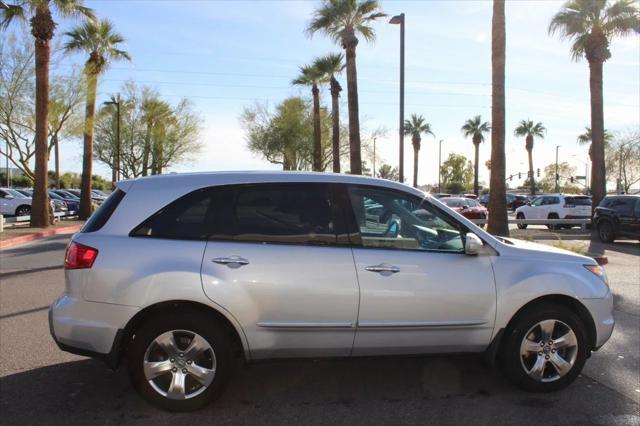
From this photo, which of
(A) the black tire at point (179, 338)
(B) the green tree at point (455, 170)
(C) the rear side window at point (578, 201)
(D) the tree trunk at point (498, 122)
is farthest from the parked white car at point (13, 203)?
(B) the green tree at point (455, 170)

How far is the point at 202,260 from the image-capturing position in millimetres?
3807

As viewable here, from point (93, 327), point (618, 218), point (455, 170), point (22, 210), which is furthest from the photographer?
point (455, 170)

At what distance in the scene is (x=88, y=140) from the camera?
2758 centimetres

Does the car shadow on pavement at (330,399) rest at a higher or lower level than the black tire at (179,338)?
lower

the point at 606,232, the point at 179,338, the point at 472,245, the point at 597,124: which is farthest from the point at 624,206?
the point at 179,338

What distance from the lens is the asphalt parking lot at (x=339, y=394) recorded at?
3.79 meters

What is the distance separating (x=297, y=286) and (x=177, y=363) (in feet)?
3.32

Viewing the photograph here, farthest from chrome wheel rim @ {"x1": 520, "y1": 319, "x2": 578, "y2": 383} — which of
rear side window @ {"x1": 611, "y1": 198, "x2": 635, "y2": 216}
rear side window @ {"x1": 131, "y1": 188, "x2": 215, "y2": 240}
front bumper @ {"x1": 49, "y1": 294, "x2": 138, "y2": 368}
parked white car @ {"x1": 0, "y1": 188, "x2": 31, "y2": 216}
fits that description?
parked white car @ {"x1": 0, "y1": 188, "x2": 31, "y2": 216}

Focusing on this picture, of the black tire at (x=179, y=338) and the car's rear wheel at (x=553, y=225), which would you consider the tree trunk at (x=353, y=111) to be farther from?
the black tire at (x=179, y=338)

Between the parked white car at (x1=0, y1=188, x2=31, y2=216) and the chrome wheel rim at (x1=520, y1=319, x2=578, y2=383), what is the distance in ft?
89.8

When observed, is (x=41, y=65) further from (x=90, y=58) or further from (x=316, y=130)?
(x=316, y=130)

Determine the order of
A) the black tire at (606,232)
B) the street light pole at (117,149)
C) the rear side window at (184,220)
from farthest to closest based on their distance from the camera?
the street light pole at (117,149), the black tire at (606,232), the rear side window at (184,220)

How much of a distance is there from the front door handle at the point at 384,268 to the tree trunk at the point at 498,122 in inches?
483

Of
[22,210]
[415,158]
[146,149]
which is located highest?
[415,158]
